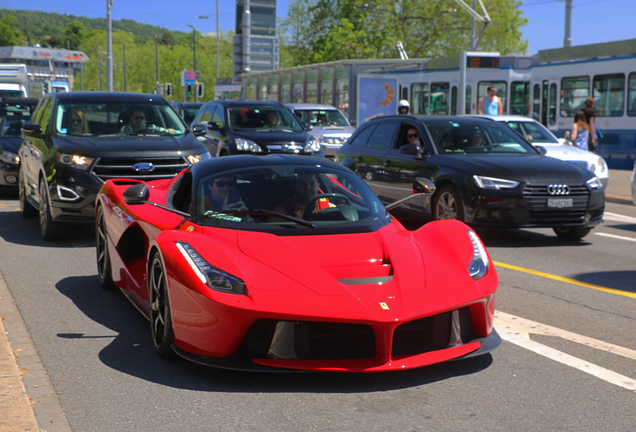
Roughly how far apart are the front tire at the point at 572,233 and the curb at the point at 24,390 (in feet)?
22.7

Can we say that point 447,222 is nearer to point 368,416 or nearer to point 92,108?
point 368,416

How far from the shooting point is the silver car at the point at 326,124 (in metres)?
21.7

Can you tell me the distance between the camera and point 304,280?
4.22 m

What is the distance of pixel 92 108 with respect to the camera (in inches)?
401

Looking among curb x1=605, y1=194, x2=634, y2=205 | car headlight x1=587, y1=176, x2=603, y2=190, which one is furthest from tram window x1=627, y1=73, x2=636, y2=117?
→ car headlight x1=587, y1=176, x2=603, y2=190

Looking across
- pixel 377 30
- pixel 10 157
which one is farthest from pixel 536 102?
pixel 377 30

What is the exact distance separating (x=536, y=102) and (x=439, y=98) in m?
4.02

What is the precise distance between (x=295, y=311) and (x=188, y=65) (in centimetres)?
10489

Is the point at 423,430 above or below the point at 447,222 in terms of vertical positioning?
below

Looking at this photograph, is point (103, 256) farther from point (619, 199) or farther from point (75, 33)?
point (75, 33)

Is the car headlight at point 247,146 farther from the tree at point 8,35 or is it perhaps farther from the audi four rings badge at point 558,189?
the tree at point 8,35

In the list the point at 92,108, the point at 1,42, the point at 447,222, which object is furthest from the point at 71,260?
the point at 1,42

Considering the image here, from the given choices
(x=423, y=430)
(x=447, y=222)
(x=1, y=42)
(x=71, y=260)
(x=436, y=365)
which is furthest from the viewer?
(x=1, y=42)

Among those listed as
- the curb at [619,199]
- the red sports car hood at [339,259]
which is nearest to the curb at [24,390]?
the red sports car hood at [339,259]
